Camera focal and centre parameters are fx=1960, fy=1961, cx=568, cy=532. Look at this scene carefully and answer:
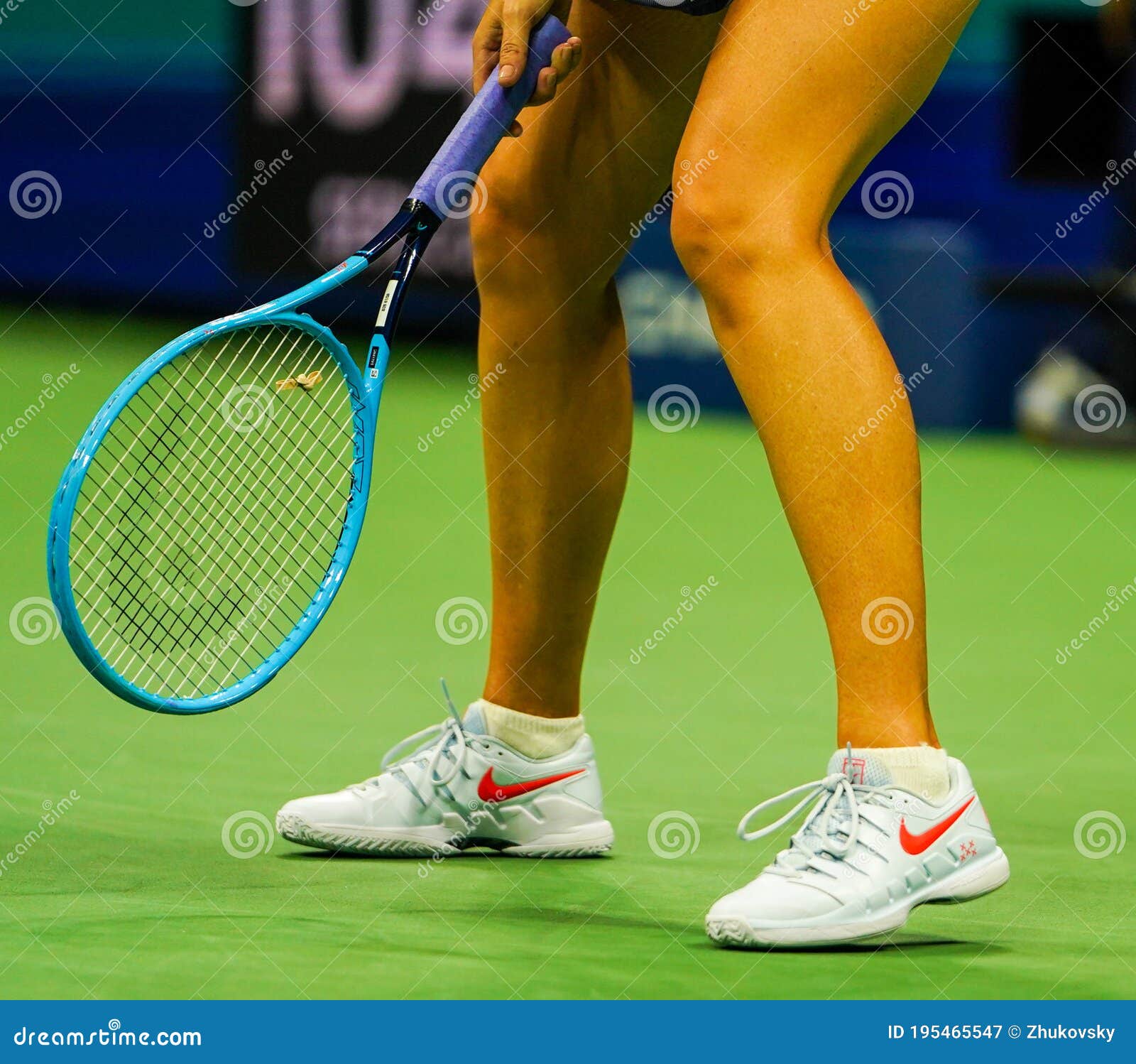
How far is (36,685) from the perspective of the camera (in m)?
2.91

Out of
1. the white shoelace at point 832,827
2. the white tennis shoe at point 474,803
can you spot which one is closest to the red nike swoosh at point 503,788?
the white tennis shoe at point 474,803

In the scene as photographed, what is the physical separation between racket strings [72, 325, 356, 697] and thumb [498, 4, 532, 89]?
0.36 m

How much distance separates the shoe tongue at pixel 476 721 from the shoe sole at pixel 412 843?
5.4 inches

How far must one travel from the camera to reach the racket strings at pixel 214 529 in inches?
79.0

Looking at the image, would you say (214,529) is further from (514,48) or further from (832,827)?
(832,827)

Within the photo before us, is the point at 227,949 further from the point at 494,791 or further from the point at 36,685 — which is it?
the point at 36,685

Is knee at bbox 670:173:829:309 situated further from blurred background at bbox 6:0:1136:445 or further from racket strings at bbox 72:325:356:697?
blurred background at bbox 6:0:1136:445

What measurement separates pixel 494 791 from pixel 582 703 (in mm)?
688

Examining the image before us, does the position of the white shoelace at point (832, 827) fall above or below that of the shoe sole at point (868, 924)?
above

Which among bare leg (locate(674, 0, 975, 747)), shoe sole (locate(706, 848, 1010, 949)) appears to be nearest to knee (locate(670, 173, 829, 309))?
bare leg (locate(674, 0, 975, 747))

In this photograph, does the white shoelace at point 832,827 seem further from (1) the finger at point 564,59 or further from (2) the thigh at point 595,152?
(1) the finger at point 564,59

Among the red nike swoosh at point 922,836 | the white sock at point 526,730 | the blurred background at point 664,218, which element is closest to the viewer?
the red nike swoosh at point 922,836

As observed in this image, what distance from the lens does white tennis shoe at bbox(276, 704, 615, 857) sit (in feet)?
7.51

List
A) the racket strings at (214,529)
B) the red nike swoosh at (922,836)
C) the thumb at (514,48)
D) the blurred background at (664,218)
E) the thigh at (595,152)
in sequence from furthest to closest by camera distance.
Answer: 1. the blurred background at (664,218)
2. the thigh at (595,152)
3. the thumb at (514,48)
4. the racket strings at (214,529)
5. the red nike swoosh at (922,836)
